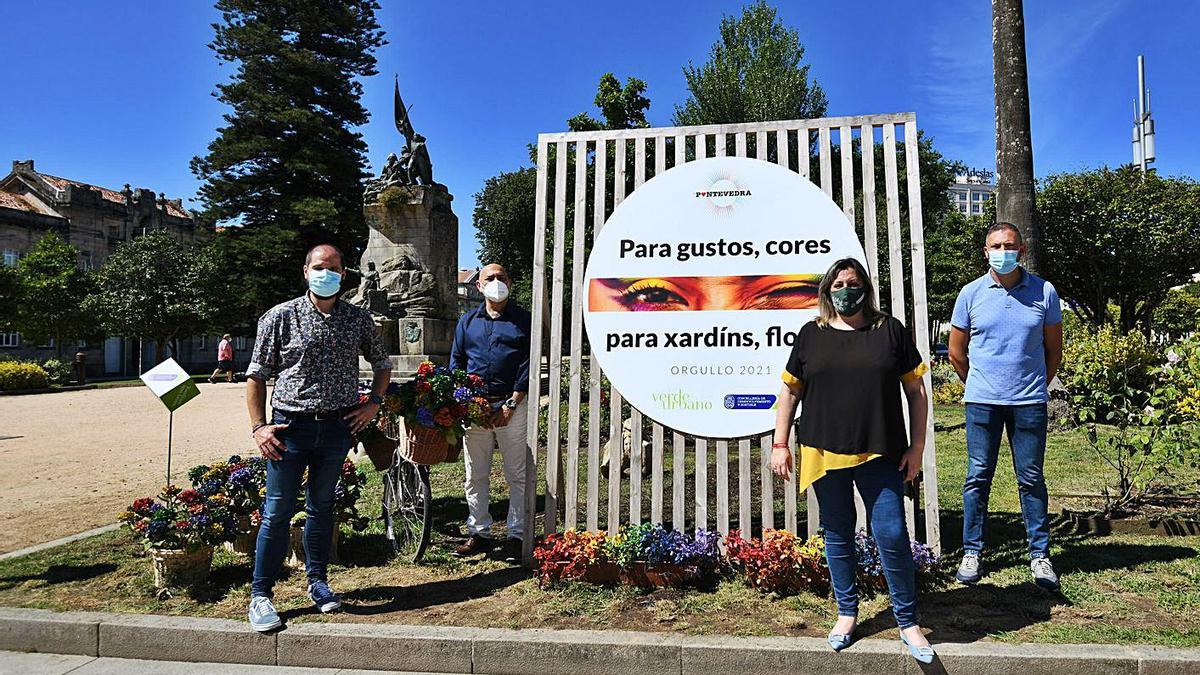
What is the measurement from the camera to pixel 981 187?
158 metres

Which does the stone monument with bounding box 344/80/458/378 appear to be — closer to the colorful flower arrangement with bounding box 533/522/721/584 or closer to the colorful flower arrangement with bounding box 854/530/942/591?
the colorful flower arrangement with bounding box 533/522/721/584

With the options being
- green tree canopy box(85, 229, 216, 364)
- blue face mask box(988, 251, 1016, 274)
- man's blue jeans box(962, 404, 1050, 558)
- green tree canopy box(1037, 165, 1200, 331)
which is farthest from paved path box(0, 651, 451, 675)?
green tree canopy box(85, 229, 216, 364)

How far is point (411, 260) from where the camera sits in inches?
723

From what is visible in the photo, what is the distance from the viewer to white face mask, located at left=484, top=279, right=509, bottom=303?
198 inches

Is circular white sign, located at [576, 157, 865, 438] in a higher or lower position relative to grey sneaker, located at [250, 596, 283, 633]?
higher

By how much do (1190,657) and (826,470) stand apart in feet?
5.36

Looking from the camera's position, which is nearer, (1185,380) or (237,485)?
(237,485)

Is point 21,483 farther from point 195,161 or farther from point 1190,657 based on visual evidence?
point 195,161

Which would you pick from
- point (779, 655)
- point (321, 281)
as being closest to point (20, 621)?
point (321, 281)

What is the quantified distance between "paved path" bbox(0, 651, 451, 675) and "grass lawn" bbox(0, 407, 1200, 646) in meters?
0.32

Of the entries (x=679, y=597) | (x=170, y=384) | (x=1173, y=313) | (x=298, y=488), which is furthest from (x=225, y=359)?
(x=1173, y=313)

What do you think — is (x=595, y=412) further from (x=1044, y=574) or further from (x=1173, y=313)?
(x=1173, y=313)

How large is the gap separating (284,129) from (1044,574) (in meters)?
36.2

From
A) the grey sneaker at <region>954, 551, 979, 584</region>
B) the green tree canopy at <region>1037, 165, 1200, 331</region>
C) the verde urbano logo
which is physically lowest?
the grey sneaker at <region>954, 551, 979, 584</region>
